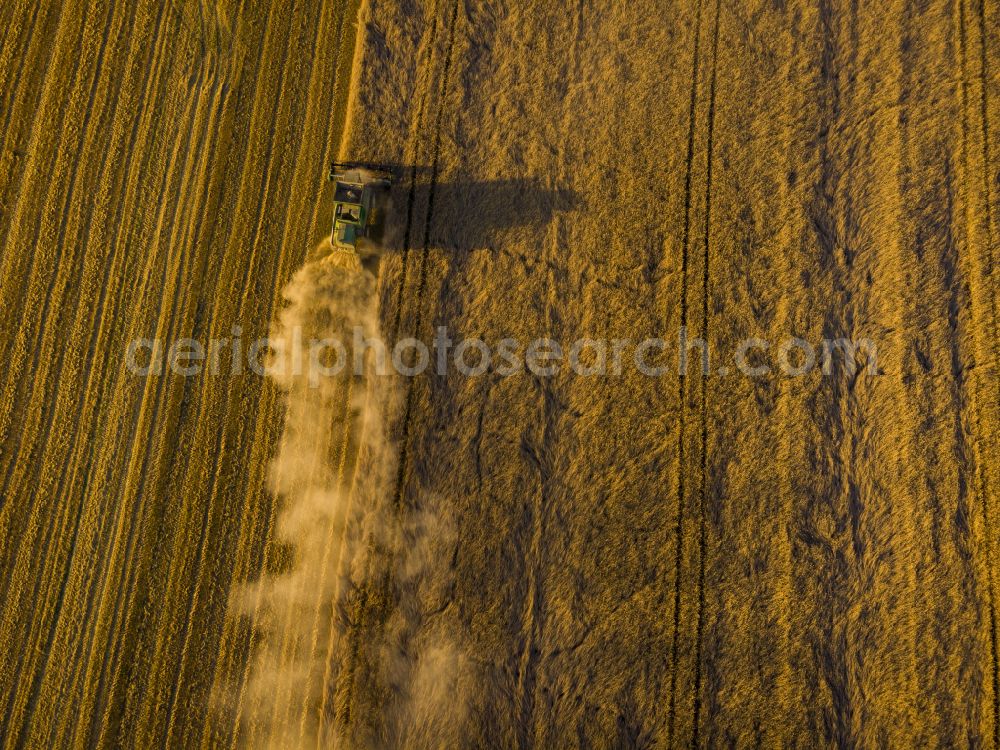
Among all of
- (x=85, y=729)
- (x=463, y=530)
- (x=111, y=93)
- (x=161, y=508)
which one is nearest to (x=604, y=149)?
(x=463, y=530)

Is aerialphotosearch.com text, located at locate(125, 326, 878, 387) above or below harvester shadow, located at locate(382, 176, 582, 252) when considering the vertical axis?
below

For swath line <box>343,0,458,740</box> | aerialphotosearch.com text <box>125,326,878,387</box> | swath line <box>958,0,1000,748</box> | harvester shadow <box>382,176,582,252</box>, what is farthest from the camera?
harvester shadow <box>382,176,582,252</box>

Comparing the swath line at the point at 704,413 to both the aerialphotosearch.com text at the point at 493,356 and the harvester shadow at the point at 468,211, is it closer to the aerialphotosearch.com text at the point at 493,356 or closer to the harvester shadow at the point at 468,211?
the aerialphotosearch.com text at the point at 493,356

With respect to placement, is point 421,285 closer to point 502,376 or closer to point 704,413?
point 502,376

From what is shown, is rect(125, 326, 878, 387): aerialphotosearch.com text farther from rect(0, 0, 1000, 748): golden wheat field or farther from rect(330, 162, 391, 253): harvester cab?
rect(330, 162, 391, 253): harvester cab

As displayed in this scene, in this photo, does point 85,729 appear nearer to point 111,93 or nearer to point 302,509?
point 302,509

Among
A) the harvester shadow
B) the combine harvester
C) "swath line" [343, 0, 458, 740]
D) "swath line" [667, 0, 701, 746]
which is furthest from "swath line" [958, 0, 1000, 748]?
the combine harvester

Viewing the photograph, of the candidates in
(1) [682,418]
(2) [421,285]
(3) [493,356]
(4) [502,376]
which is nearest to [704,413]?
(1) [682,418]
